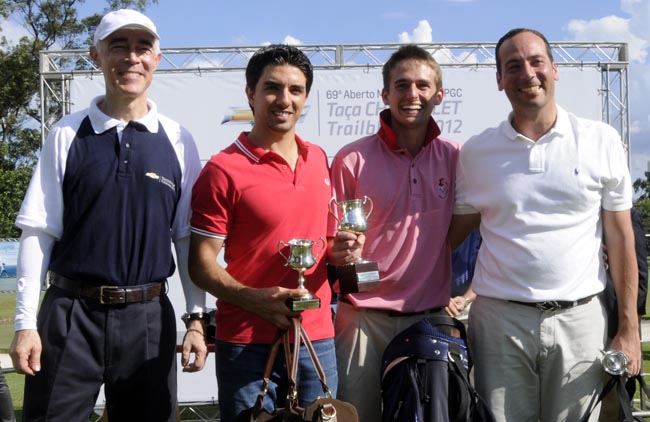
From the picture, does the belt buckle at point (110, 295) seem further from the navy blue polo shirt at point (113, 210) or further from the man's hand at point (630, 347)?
the man's hand at point (630, 347)

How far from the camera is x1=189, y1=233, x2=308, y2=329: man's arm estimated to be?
2754mm

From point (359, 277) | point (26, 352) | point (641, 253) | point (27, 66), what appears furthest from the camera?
point (27, 66)

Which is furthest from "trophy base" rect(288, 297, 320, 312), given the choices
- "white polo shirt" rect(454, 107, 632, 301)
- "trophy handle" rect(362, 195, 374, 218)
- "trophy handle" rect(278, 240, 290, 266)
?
"white polo shirt" rect(454, 107, 632, 301)

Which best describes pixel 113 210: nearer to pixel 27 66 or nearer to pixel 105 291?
pixel 105 291

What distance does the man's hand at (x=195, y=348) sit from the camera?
2.95 metres

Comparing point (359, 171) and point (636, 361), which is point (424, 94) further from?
point (636, 361)

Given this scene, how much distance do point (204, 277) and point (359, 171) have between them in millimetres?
879

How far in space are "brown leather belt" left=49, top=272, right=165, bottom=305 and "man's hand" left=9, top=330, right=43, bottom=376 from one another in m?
0.22

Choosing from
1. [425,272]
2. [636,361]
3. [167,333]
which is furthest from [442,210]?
[167,333]

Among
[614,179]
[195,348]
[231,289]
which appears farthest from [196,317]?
[614,179]

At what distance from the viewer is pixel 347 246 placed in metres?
2.99

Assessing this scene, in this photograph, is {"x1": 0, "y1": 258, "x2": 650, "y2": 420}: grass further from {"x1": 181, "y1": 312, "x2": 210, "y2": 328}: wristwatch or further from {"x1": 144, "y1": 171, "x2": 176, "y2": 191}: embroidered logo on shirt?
{"x1": 144, "y1": 171, "x2": 176, "y2": 191}: embroidered logo on shirt

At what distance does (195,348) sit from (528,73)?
179 centimetres

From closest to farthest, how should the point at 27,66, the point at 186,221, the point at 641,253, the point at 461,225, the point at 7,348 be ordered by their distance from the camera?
the point at 186,221, the point at 461,225, the point at 641,253, the point at 7,348, the point at 27,66
